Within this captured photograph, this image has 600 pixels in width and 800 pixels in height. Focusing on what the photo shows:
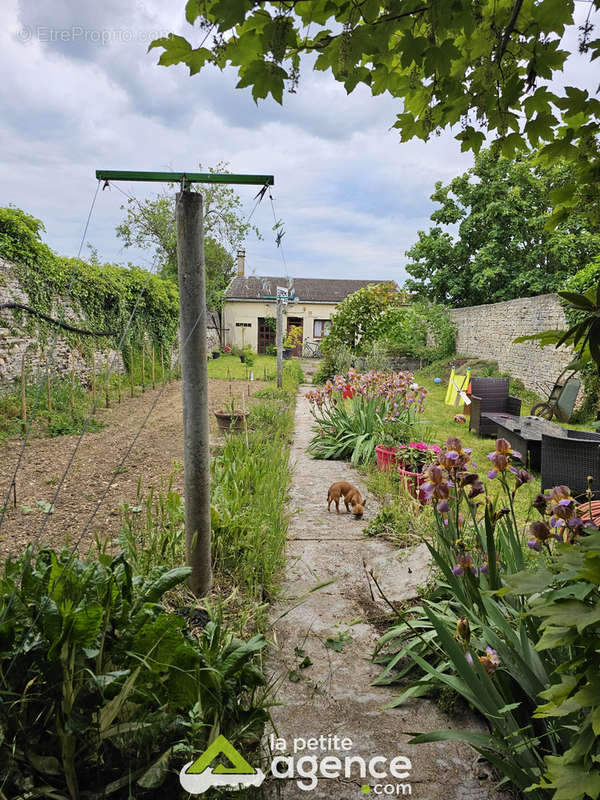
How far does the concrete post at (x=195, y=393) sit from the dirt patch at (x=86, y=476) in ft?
0.76

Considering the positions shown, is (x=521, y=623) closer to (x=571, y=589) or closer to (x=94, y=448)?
(x=571, y=589)

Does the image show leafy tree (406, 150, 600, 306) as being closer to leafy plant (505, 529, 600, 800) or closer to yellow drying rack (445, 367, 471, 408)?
yellow drying rack (445, 367, 471, 408)

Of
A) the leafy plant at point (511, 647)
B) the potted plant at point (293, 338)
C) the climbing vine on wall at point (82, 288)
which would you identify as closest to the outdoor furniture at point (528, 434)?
the leafy plant at point (511, 647)

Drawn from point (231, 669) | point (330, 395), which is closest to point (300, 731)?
point (231, 669)

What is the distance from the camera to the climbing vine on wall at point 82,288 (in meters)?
6.98

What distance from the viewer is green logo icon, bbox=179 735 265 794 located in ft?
3.78

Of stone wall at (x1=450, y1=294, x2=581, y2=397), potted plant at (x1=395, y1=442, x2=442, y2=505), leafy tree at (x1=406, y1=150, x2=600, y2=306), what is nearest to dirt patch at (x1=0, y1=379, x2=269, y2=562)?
potted plant at (x1=395, y1=442, x2=442, y2=505)

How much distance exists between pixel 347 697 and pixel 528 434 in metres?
4.14

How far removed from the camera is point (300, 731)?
1559mm

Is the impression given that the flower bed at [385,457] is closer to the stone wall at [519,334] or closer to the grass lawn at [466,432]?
the grass lawn at [466,432]

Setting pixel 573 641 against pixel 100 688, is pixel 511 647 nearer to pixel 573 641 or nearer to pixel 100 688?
pixel 573 641

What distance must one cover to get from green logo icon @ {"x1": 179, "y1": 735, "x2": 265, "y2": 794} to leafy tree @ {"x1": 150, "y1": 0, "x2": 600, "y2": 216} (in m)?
1.73

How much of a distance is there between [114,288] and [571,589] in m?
10.6

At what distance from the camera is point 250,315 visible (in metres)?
27.9
